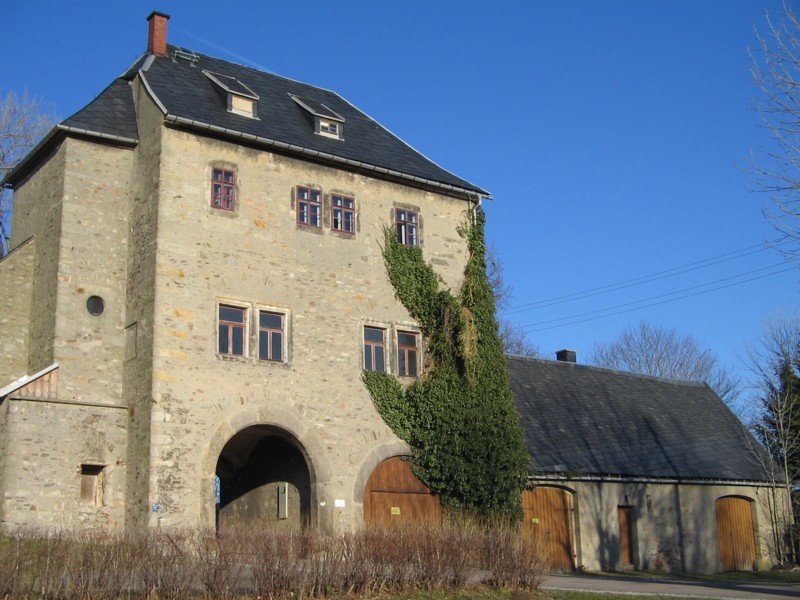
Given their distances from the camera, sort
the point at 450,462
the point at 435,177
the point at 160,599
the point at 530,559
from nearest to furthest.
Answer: the point at 160,599, the point at 530,559, the point at 450,462, the point at 435,177

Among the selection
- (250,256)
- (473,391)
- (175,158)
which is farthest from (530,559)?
(175,158)

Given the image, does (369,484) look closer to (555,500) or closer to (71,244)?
(555,500)

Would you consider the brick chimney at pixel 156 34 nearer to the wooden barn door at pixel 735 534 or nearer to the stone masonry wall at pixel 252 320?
the stone masonry wall at pixel 252 320

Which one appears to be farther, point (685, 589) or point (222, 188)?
point (222, 188)

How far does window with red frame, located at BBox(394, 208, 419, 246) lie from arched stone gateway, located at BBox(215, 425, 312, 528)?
20.9ft

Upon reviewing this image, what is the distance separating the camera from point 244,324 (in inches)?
925

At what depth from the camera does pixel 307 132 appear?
2670 centimetres

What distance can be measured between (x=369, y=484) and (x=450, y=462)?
2.22m

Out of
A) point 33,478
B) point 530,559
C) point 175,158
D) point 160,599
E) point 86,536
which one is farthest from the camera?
point 175,158

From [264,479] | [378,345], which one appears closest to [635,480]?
[378,345]

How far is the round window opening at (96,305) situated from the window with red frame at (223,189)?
11.7 ft

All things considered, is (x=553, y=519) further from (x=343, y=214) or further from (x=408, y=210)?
(x=343, y=214)

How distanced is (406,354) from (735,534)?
45.8 ft

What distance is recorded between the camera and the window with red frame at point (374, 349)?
2544 centimetres
